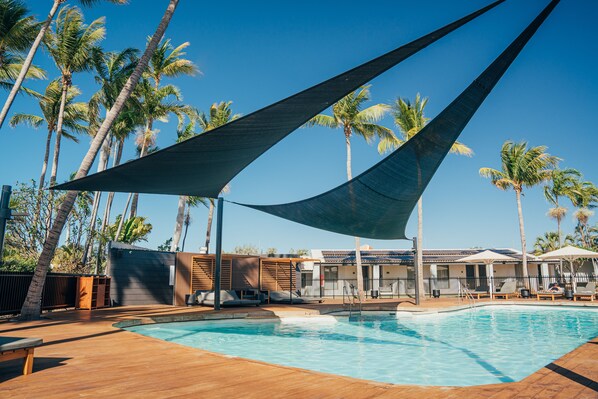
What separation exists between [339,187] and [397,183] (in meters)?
0.96

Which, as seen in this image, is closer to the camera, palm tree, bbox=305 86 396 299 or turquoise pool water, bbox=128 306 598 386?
turquoise pool water, bbox=128 306 598 386

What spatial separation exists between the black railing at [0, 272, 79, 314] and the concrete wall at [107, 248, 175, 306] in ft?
5.38

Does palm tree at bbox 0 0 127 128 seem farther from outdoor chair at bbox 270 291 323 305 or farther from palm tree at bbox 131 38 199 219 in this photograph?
Answer: outdoor chair at bbox 270 291 323 305

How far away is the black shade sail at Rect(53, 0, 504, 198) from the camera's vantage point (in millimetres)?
4293

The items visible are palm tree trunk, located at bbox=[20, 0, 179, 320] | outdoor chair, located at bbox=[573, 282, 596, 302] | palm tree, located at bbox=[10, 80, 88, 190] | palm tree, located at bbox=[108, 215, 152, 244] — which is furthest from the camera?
palm tree, located at bbox=[10, 80, 88, 190]

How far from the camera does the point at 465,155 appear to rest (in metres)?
18.0

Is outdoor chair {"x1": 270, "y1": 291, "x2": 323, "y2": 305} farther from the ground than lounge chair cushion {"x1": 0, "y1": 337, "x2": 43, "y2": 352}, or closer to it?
closer to it

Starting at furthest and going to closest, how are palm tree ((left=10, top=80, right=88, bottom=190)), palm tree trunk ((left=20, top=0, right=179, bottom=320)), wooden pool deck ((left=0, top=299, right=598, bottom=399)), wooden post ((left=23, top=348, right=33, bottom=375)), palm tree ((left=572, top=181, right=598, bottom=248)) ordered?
palm tree ((left=572, top=181, right=598, bottom=248)) < palm tree ((left=10, top=80, right=88, bottom=190)) < palm tree trunk ((left=20, top=0, right=179, bottom=320)) < wooden post ((left=23, top=348, right=33, bottom=375)) < wooden pool deck ((left=0, top=299, right=598, bottom=399))

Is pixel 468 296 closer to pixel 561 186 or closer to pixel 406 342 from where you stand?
pixel 406 342

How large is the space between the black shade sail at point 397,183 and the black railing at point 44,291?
5.13 metres

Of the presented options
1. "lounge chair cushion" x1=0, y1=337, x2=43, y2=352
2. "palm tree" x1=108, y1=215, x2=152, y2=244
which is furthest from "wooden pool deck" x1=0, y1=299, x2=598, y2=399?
"palm tree" x1=108, y1=215, x2=152, y2=244

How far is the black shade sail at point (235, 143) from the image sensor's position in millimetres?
4293

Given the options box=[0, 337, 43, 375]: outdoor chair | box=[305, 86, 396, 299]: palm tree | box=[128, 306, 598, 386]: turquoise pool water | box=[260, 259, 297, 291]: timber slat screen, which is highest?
box=[305, 86, 396, 299]: palm tree

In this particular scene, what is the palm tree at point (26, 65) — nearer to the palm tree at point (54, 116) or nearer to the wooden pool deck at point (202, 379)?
the palm tree at point (54, 116)
